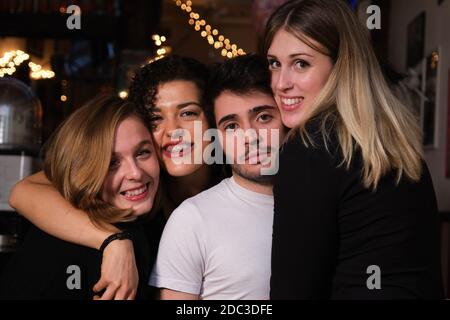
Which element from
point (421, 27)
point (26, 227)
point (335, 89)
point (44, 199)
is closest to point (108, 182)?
point (44, 199)

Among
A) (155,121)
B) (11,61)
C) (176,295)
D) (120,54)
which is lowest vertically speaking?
(176,295)

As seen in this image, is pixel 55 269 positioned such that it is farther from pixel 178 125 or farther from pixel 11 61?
pixel 11 61

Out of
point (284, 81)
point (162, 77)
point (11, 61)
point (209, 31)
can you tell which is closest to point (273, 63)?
point (284, 81)

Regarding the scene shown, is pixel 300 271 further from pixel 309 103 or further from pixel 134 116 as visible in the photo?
pixel 134 116

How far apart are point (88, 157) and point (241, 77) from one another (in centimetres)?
51

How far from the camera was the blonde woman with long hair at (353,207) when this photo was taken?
1.37 meters

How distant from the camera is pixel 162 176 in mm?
2201

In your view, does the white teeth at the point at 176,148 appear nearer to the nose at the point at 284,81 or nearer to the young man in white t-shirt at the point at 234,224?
the young man in white t-shirt at the point at 234,224

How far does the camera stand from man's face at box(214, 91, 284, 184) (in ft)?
5.71

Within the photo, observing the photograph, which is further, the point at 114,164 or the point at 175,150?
the point at 175,150

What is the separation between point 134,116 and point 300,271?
→ 2.63 feet

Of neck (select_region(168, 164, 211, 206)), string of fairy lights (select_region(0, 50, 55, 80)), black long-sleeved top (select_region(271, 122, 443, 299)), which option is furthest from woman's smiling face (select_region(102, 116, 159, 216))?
string of fairy lights (select_region(0, 50, 55, 80))

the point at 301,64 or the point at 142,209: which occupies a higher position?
the point at 301,64

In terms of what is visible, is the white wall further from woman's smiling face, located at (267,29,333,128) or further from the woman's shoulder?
the woman's shoulder
